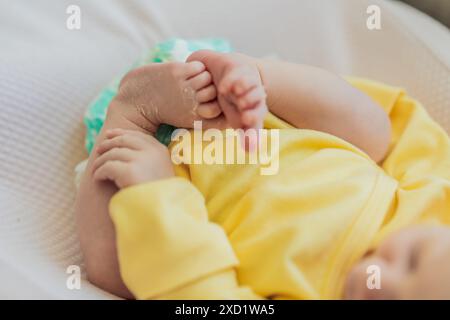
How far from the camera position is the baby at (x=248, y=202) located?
0.62m

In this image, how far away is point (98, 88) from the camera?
0.99 m

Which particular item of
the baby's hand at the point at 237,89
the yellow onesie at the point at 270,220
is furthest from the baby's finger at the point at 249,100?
the yellow onesie at the point at 270,220

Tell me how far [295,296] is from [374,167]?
213mm

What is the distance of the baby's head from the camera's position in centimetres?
56

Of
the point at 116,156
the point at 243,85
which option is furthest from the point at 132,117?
the point at 243,85

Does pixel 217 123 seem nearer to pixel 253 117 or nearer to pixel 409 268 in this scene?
pixel 253 117

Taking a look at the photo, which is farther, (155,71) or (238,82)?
(155,71)

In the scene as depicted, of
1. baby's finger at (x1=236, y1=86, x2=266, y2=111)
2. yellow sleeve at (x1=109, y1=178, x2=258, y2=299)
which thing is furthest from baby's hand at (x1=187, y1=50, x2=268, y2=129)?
yellow sleeve at (x1=109, y1=178, x2=258, y2=299)

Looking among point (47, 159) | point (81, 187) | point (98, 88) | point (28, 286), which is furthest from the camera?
point (98, 88)

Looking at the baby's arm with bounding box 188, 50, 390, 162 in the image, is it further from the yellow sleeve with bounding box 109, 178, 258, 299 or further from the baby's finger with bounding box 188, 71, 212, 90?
the yellow sleeve with bounding box 109, 178, 258, 299

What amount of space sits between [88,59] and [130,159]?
0.37 m

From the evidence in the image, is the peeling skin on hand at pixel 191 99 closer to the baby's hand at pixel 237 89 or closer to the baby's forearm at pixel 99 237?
the baby's hand at pixel 237 89

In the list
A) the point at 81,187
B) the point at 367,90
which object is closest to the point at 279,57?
the point at 367,90
